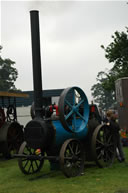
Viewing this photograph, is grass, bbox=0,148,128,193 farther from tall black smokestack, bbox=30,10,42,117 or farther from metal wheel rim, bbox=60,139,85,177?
tall black smokestack, bbox=30,10,42,117

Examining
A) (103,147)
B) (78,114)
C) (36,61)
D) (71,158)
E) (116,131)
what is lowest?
(71,158)

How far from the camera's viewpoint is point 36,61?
7.25 m

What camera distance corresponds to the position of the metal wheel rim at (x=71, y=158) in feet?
22.7

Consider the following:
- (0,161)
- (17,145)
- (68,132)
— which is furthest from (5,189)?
(17,145)

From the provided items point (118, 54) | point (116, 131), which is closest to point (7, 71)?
point (118, 54)

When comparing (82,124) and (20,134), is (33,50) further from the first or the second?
(20,134)

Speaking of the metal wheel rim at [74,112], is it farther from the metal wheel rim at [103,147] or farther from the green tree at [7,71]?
the green tree at [7,71]

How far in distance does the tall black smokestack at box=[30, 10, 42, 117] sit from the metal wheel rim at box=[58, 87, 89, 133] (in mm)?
526

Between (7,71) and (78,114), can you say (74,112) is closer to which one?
(78,114)

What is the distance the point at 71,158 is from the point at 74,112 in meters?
0.97

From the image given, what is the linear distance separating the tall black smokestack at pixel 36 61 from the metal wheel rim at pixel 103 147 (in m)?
1.48

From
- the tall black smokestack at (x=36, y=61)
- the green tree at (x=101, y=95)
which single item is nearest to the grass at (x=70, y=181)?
the tall black smokestack at (x=36, y=61)

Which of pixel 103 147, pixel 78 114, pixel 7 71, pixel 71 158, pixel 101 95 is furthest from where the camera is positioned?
pixel 101 95

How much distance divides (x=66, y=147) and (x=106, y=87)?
51.1ft
